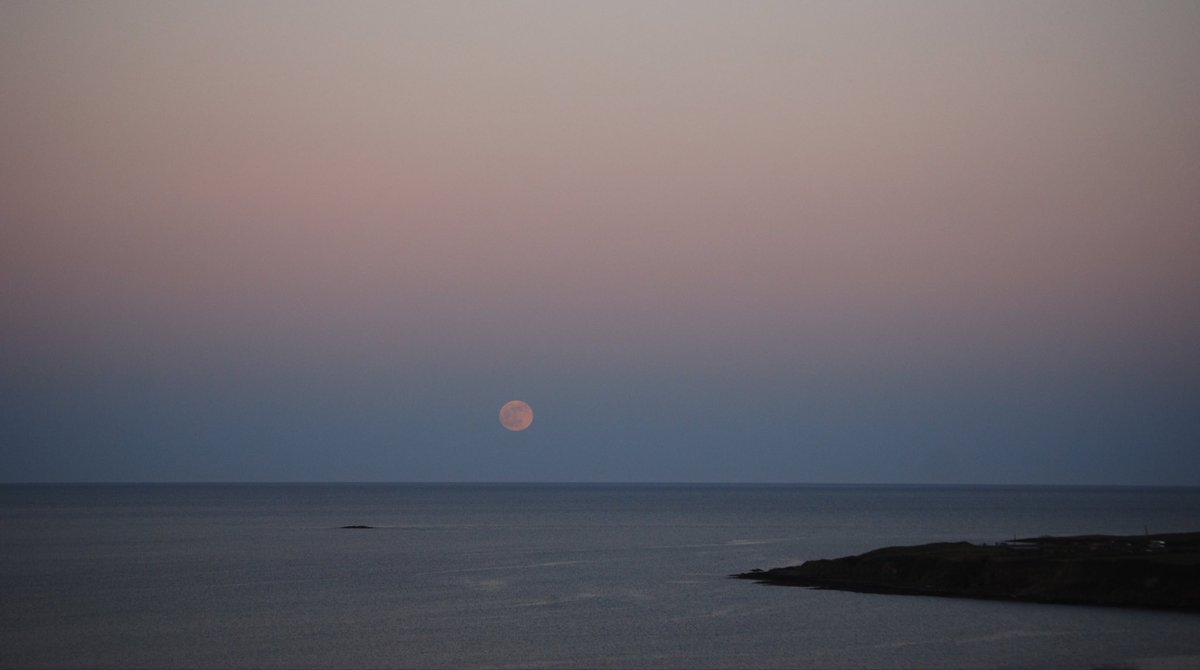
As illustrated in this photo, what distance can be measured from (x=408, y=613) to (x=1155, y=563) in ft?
165

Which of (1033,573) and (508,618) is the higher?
(1033,573)

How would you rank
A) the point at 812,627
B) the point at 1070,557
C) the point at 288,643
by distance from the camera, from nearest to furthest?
the point at 288,643 < the point at 812,627 < the point at 1070,557

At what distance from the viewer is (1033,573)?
84438 mm

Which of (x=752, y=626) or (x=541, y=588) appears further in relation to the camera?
(x=541, y=588)

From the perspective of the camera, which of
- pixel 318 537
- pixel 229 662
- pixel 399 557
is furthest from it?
pixel 318 537

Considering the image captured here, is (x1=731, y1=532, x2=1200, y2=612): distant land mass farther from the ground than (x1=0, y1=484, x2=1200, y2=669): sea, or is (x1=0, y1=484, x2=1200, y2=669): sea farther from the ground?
(x1=731, y1=532, x2=1200, y2=612): distant land mass

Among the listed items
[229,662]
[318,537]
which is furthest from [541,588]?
[318,537]

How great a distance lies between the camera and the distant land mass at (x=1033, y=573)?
77.0 m

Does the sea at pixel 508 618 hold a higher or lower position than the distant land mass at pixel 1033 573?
lower

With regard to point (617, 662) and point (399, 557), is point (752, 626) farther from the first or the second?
point (399, 557)

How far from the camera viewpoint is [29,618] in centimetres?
7638

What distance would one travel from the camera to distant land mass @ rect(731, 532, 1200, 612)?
7700 cm

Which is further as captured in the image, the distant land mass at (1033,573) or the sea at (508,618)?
the distant land mass at (1033,573)

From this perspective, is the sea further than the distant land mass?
No
